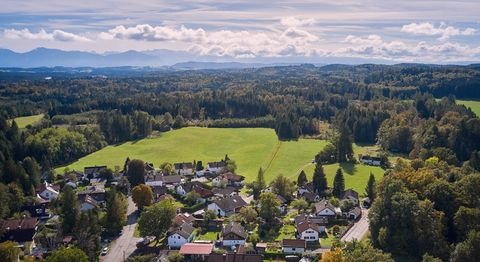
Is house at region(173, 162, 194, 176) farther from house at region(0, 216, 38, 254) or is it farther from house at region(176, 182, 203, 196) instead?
house at region(0, 216, 38, 254)

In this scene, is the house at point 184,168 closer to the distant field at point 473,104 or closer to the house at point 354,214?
the house at point 354,214

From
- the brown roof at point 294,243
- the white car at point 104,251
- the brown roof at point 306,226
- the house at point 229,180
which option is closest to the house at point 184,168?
the house at point 229,180

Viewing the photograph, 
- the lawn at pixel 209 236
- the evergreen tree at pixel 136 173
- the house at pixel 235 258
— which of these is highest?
the evergreen tree at pixel 136 173

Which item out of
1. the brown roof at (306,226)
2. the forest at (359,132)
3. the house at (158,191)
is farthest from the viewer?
the house at (158,191)

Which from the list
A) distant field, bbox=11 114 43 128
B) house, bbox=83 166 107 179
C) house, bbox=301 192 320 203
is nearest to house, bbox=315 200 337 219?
house, bbox=301 192 320 203

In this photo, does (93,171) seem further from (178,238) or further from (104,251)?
(178,238)

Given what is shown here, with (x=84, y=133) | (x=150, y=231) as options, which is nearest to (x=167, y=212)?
(x=150, y=231)

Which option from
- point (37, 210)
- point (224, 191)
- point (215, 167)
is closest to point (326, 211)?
point (224, 191)

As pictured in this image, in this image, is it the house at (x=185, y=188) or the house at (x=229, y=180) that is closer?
the house at (x=185, y=188)
